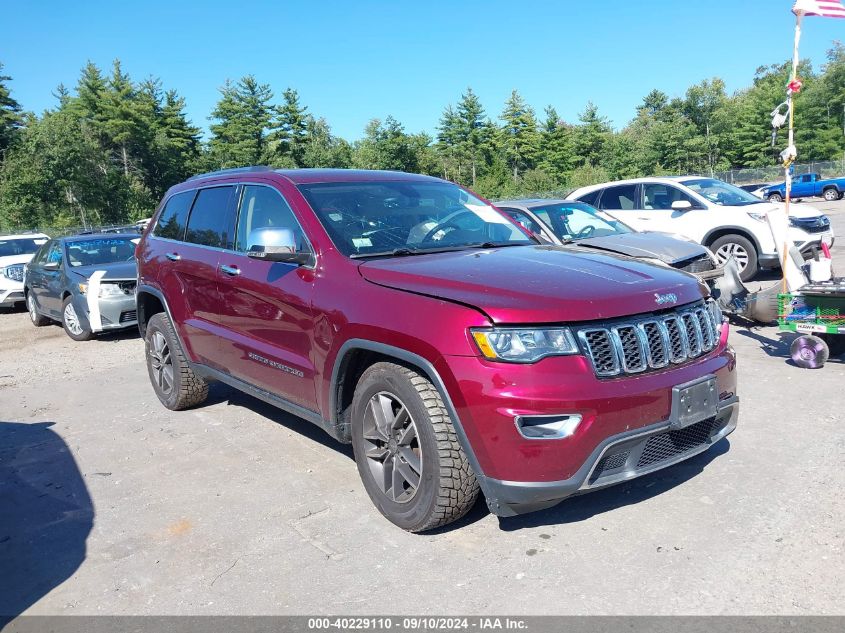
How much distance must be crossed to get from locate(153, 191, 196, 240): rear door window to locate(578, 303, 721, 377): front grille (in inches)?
152

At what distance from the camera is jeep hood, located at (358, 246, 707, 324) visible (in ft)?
9.98

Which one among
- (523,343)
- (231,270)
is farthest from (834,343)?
(231,270)

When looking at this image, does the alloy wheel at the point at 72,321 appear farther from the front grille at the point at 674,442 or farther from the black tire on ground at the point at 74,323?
the front grille at the point at 674,442

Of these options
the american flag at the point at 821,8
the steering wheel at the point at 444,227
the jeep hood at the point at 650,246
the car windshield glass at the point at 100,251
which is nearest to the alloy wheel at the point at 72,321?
the car windshield glass at the point at 100,251

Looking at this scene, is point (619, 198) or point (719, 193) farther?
point (619, 198)

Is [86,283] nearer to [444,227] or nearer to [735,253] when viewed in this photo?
[444,227]

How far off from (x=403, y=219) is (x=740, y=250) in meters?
8.53

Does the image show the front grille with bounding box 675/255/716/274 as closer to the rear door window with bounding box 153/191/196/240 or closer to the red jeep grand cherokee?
the red jeep grand cherokee

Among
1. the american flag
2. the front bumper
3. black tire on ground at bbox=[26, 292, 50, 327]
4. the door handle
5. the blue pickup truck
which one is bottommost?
black tire on ground at bbox=[26, 292, 50, 327]

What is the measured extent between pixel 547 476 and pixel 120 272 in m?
8.52

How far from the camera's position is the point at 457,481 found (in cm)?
320

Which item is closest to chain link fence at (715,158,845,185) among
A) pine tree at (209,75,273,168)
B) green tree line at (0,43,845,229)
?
green tree line at (0,43,845,229)

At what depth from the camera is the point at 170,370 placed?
5980mm

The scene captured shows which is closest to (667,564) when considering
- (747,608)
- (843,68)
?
(747,608)
